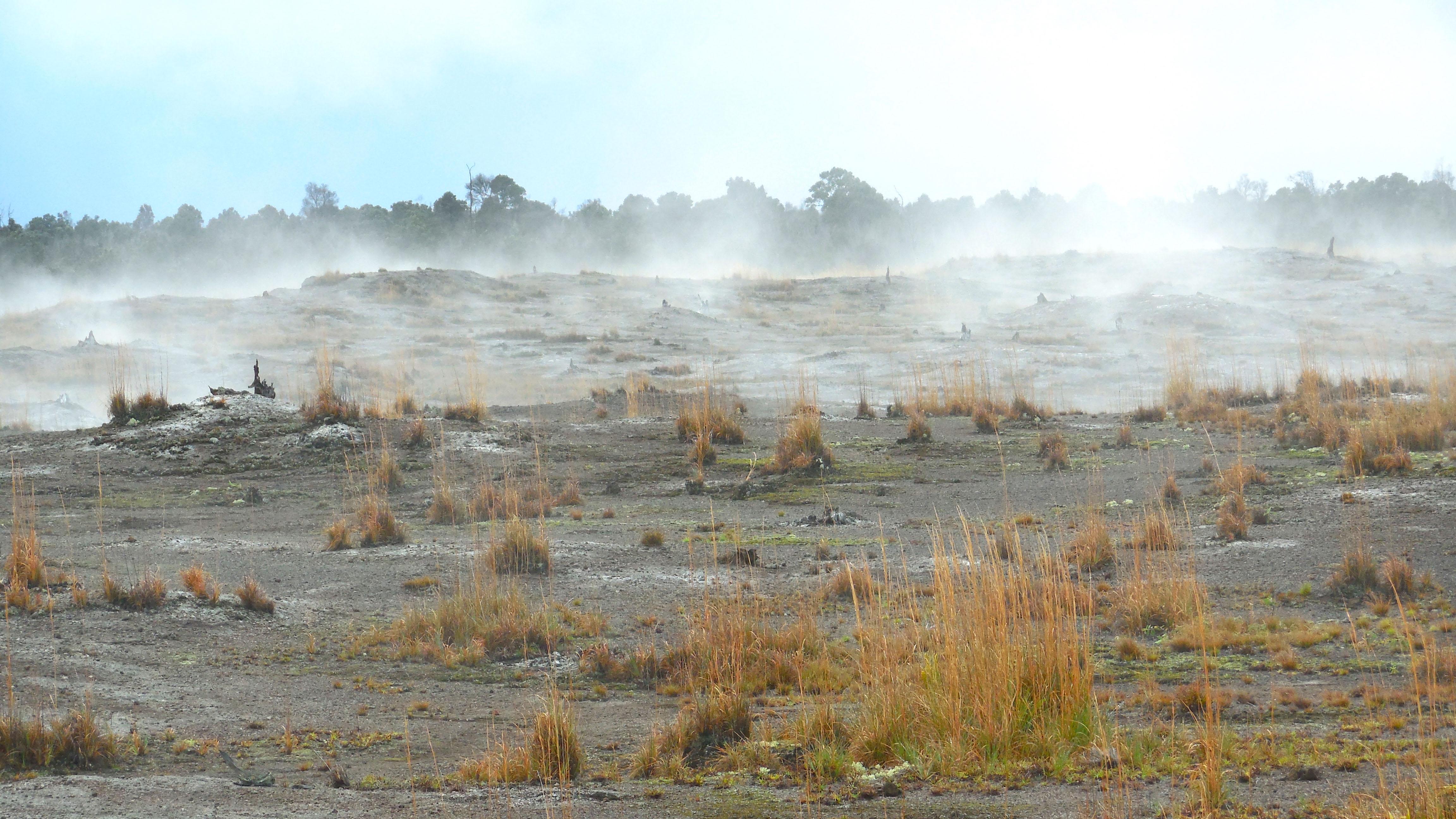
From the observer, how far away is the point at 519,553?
9.12m

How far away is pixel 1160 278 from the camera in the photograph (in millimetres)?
43094

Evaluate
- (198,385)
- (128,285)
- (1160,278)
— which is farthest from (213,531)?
(128,285)

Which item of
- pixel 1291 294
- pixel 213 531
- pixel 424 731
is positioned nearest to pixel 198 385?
pixel 213 531

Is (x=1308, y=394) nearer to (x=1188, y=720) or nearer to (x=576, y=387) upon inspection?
(x=1188, y=720)

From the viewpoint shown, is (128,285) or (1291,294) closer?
(1291,294)

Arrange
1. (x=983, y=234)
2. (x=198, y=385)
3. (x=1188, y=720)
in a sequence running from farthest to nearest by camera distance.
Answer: (x=983, y=234), (x=198, y=385), (x=1188, y=720)

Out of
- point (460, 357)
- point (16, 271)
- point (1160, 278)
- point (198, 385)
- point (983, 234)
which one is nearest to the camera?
point (198, 385)

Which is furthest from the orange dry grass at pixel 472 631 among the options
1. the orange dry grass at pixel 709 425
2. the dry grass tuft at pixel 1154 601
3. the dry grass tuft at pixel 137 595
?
the orange dry grass at pixel 709 425

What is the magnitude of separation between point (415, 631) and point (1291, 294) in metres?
37.0

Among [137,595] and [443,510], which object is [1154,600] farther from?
[443,510]

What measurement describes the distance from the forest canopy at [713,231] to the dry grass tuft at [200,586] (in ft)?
166

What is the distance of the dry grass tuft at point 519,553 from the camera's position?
8.99 meters

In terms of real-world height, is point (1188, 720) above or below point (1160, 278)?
below

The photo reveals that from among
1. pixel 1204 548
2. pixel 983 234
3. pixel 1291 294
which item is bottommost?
pixel 1204 548
